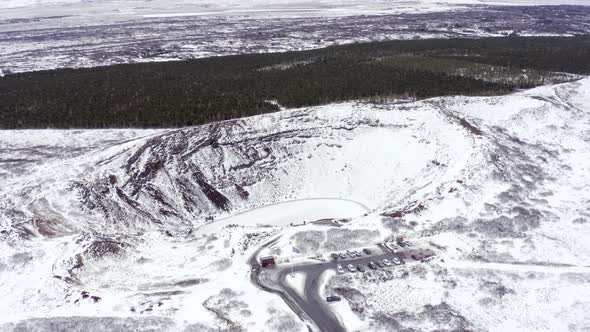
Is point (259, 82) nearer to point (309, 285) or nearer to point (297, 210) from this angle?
point (297, 210)

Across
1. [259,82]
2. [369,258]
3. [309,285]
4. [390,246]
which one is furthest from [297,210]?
[259,82]

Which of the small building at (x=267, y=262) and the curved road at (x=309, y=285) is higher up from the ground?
the small building at (x=267, y=262)

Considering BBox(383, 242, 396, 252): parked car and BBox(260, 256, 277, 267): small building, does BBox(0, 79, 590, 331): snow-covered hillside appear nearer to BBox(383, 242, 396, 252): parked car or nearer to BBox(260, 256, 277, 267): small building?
BBox(383, 242, 396, 252): parked car

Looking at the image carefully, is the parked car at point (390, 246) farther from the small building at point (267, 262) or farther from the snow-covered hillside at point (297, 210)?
the small building at point (267, 262)

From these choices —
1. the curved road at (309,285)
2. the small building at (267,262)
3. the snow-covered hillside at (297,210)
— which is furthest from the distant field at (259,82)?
the curved road at (309,285)

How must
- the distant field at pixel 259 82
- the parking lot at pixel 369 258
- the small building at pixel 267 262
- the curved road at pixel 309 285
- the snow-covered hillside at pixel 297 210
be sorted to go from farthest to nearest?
the distant field at pixel 259 82 → the small building at pixel 267 262 → the parking lot at pixel 369 258 → the snow-covered hillside at pixel 297 210 → the curved road at pixel 309 285

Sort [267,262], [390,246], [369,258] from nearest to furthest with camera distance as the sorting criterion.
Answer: [267,262], [369,258], [390,246]

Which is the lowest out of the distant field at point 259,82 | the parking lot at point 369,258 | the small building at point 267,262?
the parking lot at point 369,258
